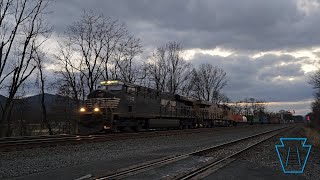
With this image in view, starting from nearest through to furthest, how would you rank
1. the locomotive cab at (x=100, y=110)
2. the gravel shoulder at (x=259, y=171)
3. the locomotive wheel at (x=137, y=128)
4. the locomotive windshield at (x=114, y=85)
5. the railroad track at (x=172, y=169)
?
Result: the railroad track at (x=172, y=169)
the gravel shoulder at (x=259, y=171)
the locomotive cab at (x=100, y=110)
the locomotive windshield at (x=114, y=85)
the locomotive wheel at (x=137, y=128)

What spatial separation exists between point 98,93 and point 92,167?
1439 cm

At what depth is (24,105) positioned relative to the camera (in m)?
37.5

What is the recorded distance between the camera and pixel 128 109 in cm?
2522

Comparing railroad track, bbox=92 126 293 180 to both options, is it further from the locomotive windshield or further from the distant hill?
the distant hill

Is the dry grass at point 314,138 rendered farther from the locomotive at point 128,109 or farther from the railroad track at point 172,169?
the railroad track at point 172,169

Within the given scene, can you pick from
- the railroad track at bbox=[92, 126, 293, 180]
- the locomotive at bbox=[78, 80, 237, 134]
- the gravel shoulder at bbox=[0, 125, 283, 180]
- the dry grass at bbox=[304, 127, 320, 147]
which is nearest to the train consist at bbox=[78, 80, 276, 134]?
the locomotive at bbox=[78, 80, 237, 134]

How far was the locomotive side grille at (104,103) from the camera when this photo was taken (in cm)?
2358

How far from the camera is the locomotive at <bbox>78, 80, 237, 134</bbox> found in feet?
76.2

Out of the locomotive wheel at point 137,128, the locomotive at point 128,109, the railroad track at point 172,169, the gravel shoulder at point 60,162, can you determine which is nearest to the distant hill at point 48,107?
the locomotive at point 128,109

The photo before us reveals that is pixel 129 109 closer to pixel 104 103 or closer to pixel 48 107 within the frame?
pixel 104 103

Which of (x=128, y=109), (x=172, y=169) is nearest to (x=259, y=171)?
(x=172, y=169)

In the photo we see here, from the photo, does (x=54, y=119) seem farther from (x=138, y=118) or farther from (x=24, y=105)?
(x=138, y=118)

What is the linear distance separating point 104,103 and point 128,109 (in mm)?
2175

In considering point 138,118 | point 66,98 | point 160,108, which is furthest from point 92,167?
point 66,98
